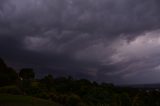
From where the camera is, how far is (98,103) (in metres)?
49.0

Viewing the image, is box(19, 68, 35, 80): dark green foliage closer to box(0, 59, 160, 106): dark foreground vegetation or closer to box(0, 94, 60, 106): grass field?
box(0, 59, 160, 106): dark foreground vegetation

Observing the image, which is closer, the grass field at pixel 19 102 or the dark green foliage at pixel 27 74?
the grass field at pixel 19 102

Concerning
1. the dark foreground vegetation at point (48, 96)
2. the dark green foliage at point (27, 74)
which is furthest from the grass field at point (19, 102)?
the dark green foliage at point (27, 74)

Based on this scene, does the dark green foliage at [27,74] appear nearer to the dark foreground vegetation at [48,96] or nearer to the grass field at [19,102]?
the dark foreground vegetation at [48,96]

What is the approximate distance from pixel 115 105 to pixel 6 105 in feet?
59.5

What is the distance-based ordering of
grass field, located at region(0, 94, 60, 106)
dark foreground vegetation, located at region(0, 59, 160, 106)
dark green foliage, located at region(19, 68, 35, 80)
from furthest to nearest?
dark green foliage, located at region(19, 68, 35, 80)
dark foreground vegetation, located at region(0, 59, 160, 106)
grass field, located at region(0, 94, 60, 106)

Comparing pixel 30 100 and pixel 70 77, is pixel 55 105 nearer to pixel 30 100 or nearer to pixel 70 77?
pixel 30 100

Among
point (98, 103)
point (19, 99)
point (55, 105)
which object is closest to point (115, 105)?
point (98, 103)

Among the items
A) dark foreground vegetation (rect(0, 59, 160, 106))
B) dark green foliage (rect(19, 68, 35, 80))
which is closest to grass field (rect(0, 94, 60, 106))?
dark foreground vegetation (rect(0, 59, 160, 106))

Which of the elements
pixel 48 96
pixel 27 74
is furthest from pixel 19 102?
pixel 27 74

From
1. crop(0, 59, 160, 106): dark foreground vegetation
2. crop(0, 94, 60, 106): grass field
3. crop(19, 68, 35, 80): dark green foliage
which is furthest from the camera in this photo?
crop(19, 68, 35, 80): dark green foliage

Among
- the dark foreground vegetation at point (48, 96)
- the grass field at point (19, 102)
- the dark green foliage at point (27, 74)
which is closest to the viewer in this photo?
the grass field at point (19, 102)

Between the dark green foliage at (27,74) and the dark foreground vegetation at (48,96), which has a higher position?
the dark green foliage at (27,74)

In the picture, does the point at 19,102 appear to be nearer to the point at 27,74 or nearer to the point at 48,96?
the point at 48,96
